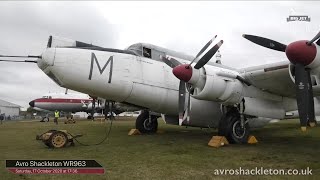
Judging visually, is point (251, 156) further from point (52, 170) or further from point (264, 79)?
point (52, 170)

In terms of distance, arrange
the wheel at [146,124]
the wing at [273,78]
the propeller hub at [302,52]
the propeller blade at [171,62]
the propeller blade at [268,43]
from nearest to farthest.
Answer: the propeller hub at [302,52] < the propeller blade at [268,43] < the wing at [273,78] < the propeller blade at [171,62] < the wheel at [146,124]

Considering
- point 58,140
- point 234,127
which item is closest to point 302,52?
point 234,127

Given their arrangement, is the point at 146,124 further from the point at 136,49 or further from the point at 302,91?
the point at 302,91

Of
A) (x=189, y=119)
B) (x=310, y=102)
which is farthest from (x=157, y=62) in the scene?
(x=310, y=102)

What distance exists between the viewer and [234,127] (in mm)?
11016

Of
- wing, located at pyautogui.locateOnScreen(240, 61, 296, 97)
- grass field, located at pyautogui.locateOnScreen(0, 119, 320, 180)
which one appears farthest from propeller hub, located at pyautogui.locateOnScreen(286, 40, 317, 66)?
grass field, located at pyautogui.locateOnScreen(0, 119, 320, 180)

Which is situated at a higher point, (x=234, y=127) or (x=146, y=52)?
(x=146, y=52)

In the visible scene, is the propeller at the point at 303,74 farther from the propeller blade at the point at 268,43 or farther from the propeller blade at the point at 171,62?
the propeller blade at the point at 171,62

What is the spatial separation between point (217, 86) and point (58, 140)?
18.0ft

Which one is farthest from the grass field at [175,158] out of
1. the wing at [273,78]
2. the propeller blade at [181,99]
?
the wing at [273,78]

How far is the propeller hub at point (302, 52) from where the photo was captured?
7.91m

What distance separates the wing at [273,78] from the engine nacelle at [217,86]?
25.6 inches

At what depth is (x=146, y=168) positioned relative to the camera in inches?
275

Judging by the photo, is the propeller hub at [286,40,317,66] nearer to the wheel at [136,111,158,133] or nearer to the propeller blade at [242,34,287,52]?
the propeller blade at [242,34,287,52]
